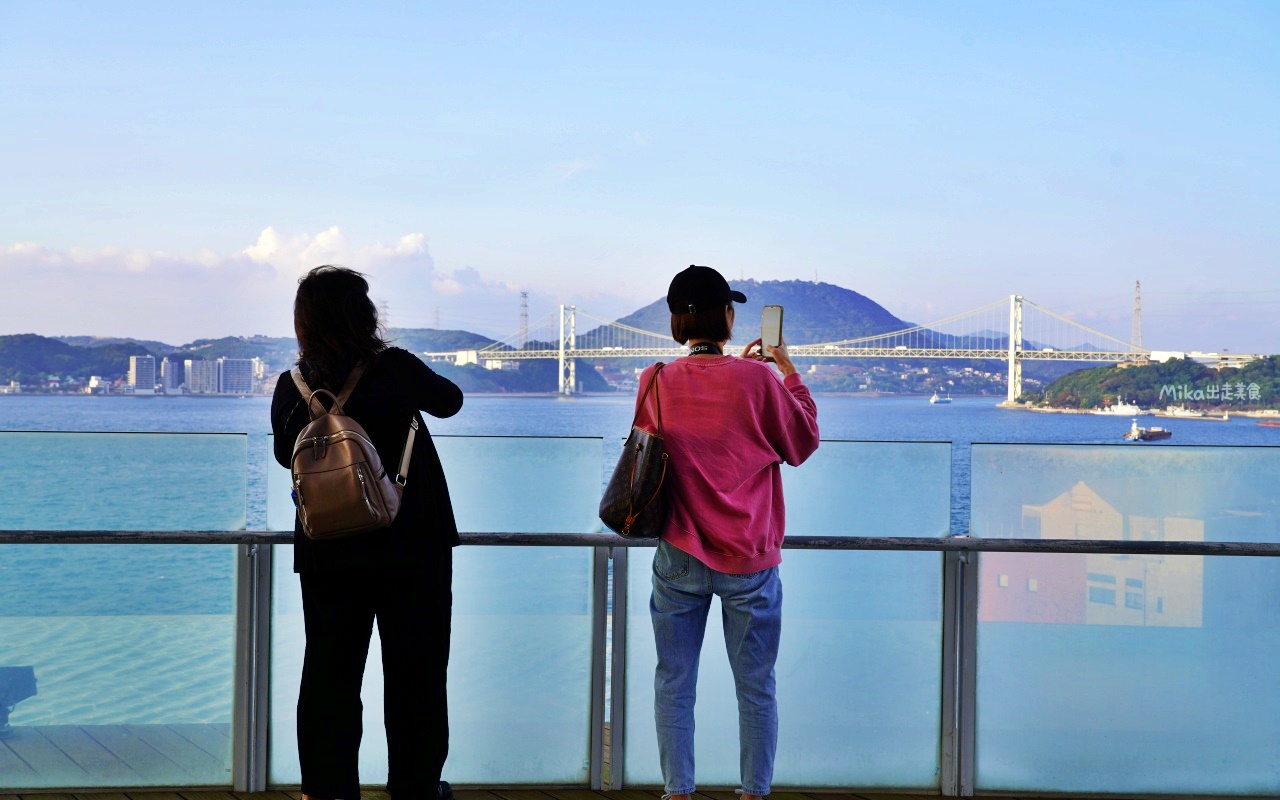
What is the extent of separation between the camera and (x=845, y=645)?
7.16ft

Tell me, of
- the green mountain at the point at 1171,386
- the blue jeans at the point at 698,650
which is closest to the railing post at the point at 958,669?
the blue jeans at the point at 698,650

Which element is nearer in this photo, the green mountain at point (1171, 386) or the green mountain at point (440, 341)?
the green mountain at point (440, 341)

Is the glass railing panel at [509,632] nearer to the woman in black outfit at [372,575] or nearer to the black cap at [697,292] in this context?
the woman in black outfit at [372,575]

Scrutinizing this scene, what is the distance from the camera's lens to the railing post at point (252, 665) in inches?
85.0

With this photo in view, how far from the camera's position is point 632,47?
48.9m

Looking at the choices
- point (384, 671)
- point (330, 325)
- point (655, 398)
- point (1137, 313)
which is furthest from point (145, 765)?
point (1137, 313)

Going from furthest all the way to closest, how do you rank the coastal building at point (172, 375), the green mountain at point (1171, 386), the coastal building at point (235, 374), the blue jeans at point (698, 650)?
the coastal building at point (172, 375) < the coastal building at point (235, 374) < the green mountain at point (1171, 386) < the blue jeans at point (698, 650)

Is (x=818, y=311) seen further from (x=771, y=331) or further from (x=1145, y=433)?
(x=771, y=331)

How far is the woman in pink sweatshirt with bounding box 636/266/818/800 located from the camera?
5.71 feet

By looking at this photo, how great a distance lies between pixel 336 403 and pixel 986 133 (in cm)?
5214

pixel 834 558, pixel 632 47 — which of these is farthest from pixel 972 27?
pixel 834 558

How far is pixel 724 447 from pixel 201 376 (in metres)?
49.2

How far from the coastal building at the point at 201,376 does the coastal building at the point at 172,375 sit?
0.24m

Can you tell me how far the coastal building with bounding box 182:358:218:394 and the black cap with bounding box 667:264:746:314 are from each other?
159ft
